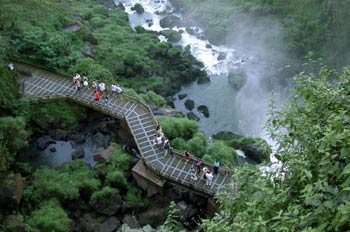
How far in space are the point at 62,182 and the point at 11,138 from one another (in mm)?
4736

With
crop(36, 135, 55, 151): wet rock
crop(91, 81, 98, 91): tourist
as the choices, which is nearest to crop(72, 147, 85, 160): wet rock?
crop(36, 135, 55, 151): wet rock

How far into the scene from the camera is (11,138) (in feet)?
90.9

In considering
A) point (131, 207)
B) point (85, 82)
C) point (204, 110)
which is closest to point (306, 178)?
point (131, 207)

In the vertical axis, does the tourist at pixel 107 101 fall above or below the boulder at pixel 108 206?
above

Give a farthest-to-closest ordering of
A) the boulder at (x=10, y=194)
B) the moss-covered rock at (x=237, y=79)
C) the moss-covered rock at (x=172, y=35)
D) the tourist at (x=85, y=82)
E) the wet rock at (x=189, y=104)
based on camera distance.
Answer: the moss-covered rock at (x=172, y=35)
the moss-covered rock at (x=237, y=79)
the wet rock at (x=189, y=104)
the tourist at (x=85, y=82)
the boulder at (x=10, y=194)

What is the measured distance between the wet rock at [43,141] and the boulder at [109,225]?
9.88 m

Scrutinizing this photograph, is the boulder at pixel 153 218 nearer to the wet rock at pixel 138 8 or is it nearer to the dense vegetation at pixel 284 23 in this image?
the dense vegetation at pixel 284 23

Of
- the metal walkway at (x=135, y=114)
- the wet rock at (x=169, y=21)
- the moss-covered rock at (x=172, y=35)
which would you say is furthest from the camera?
the wet rock at (x=169, y=21)

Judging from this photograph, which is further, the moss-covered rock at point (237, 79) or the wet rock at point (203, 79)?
the moss-covered rock at point (237, 79)

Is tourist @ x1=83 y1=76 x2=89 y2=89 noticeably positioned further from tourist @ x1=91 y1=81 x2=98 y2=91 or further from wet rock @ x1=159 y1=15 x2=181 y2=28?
wet rock @ x1=159 y1=15 x2=181 y2=28

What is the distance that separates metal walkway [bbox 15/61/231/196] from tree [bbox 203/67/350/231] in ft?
44.6

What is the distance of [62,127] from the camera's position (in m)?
33.6

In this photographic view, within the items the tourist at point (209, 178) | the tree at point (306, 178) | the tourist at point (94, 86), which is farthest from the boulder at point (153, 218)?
the tree at point (306, 178)

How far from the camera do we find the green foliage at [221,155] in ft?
98.7
